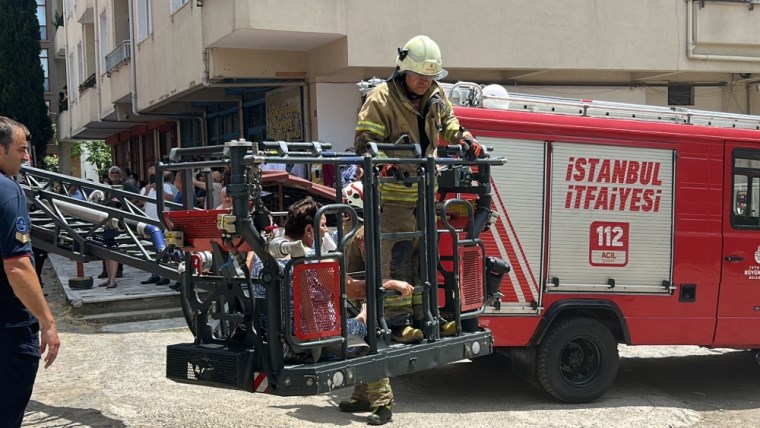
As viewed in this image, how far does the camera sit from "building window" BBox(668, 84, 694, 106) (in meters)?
15.6

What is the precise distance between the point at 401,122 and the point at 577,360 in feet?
9.82

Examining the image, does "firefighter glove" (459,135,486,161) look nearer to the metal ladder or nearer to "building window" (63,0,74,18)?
the metal ladder

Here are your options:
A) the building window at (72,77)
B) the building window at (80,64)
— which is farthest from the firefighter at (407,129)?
the building window at (72,77)

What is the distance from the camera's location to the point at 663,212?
Result: 7289mm

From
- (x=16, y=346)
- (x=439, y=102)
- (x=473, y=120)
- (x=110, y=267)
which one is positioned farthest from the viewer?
(x=110, y=267)

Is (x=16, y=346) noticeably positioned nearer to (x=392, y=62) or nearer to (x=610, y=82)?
(x=392, y=62)

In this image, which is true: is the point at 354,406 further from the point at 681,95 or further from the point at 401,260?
the point at 681,95

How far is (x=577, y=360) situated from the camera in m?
7.16

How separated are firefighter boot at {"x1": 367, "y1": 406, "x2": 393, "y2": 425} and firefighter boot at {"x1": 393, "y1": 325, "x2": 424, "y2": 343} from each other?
120 cm

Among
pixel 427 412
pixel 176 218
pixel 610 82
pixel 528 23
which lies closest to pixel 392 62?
pixel 528 23

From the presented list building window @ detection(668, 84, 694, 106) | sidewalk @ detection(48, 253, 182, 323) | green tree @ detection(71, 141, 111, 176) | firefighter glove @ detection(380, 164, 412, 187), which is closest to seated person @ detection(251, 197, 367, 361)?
firefighter glove @ detection(380, 164, 412, 187)

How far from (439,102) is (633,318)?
299cm

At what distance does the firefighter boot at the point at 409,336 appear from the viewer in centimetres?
498

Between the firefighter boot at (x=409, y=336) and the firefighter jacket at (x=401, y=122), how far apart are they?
32.4 inches
